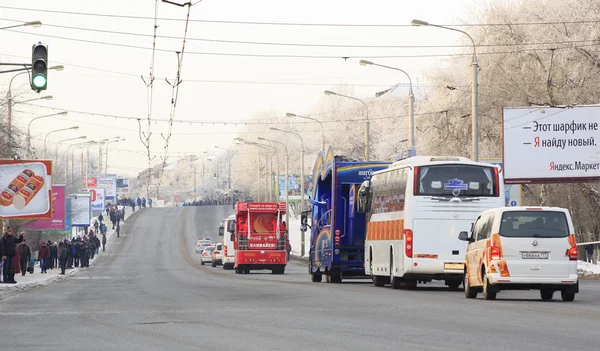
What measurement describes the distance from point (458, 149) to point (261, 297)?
38206 millimetres

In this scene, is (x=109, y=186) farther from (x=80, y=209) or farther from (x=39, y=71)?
(x=39, y=71)

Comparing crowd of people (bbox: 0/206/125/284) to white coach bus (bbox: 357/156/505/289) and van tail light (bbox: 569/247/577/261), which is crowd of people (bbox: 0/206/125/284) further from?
van tail light (bbox: 569/247/577/261)

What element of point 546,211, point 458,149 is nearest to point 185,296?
point 546,211

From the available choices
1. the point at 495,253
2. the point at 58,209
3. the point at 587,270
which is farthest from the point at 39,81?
the point at 58,209

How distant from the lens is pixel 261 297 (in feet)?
78.2

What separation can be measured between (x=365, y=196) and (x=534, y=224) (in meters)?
10.5

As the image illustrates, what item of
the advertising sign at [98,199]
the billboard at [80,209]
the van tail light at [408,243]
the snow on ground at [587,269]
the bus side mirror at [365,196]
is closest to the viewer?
the van tail light at [408,243]

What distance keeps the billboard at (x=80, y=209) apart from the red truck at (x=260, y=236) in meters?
27.0

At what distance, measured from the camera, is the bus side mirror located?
31.6 m

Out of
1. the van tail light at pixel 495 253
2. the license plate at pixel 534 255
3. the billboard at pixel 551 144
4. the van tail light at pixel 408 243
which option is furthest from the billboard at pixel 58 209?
the license plate at pixel 534 255

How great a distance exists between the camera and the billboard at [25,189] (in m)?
44.8

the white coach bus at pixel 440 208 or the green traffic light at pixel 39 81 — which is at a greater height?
the green traffic light at pixel 39 81

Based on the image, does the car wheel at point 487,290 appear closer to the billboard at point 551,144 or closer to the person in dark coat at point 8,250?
the person in dark coat at point 8,250

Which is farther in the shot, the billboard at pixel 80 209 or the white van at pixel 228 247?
the billboard at pixel 80 209
